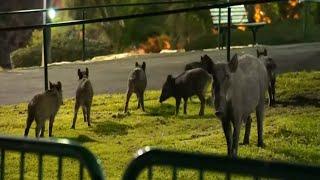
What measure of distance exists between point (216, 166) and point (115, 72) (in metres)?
14.6

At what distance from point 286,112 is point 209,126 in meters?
1.24

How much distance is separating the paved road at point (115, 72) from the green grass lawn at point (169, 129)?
1532mm

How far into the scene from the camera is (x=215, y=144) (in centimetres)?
938

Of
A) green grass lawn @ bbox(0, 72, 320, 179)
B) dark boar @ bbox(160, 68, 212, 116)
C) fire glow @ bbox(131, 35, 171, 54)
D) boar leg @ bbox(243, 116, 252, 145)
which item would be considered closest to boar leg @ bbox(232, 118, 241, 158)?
green grass lawn @ bbox(0, 72, 320, 179)

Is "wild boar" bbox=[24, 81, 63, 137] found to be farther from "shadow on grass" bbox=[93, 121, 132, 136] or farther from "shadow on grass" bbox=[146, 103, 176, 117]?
"shadow on grass" bbox=[146, 103, 176, 117]

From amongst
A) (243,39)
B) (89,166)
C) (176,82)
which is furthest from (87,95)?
(243,39)

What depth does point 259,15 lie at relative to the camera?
30.6m

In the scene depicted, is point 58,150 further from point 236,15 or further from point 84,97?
point 236,15

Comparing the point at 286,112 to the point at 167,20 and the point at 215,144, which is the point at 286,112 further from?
the point at 167,20

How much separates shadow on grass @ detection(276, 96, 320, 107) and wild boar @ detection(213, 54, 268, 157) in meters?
3.06

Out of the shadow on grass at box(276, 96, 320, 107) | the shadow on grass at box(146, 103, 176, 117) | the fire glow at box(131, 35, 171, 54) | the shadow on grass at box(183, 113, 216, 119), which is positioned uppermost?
the fire glow at box(131, 35, 171, 54)

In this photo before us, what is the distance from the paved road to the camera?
15258 millimetres

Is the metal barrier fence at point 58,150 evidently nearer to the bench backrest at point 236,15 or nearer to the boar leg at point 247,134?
the boar leg at point 247,134

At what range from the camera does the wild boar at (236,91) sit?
7520 millimetres
